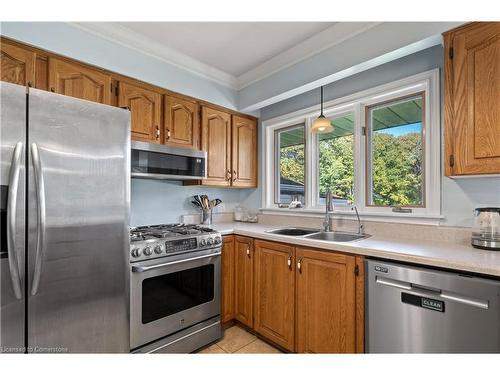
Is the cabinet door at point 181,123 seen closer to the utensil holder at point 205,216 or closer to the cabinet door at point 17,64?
the utensil holder at point 205,216

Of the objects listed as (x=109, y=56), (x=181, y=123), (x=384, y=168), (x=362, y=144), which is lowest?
(x=384, y=168)

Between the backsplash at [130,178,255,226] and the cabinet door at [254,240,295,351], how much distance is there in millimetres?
997

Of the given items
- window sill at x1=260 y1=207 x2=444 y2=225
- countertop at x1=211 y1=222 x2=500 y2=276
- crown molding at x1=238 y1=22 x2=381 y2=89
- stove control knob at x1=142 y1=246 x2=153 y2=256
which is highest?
crown molding at x1=238 y1=22 x2=381 y2=89

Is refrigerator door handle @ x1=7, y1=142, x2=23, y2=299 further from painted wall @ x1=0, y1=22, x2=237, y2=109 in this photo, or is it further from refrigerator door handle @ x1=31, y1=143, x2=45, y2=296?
painted wall @ x1=0, y1=22, x2=237, y2=109

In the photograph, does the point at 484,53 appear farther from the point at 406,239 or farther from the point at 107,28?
the point at 107,28

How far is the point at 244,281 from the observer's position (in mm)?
2291

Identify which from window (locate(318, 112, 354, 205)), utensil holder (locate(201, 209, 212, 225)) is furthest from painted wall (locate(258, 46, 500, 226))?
utensil holder (locate(201, 209, 212, 225))

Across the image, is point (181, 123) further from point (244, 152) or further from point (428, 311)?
point (428, 311)

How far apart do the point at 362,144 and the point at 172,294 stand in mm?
1966

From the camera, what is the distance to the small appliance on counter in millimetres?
Answer: 1482

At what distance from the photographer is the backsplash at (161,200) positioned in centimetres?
242

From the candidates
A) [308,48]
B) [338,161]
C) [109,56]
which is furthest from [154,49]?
[338,161]
